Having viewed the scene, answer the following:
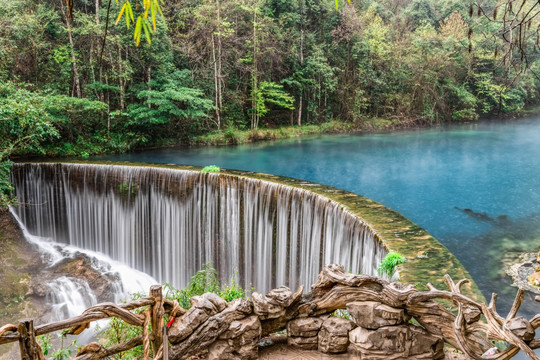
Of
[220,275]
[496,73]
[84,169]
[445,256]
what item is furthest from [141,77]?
[496,73]

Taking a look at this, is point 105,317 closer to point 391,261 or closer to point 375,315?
point 375,315

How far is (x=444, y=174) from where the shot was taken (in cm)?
1393

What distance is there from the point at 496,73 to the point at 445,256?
95.9ft

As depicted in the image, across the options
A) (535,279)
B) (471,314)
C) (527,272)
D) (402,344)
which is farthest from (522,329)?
(527,272)

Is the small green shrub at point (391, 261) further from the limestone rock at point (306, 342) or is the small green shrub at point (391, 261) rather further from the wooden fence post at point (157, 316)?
the wooden fence post at point (157, 316)

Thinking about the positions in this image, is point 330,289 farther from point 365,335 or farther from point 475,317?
point 475,317

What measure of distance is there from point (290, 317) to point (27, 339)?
1.92 m

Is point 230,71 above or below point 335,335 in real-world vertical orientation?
above

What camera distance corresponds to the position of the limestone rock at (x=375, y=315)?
2902 mm

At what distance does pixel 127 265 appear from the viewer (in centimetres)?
952

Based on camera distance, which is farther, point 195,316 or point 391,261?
point 391,261

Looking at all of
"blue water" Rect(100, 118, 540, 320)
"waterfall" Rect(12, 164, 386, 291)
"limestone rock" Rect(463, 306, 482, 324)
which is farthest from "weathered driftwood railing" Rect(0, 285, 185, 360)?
"blue water" Rect(100, 118, 540, 320)

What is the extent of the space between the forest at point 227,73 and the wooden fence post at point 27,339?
6.29 m

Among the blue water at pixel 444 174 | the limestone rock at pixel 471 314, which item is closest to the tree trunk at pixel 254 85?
the blue water at pixel 444 174
